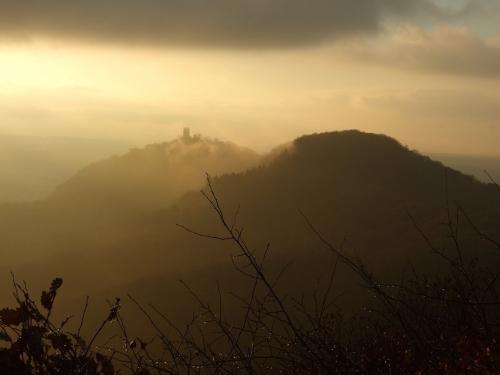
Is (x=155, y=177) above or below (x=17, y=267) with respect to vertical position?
above

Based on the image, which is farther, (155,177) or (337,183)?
(155,177)

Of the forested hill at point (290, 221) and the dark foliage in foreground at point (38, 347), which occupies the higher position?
the dark foliage in foreground at point (38, 347)

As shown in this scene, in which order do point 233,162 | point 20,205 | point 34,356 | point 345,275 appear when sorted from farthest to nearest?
point 20,205 → point 233,162 → point 345,275 → point 34,356

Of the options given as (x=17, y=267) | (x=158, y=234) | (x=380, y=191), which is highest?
(x=380, y=191)

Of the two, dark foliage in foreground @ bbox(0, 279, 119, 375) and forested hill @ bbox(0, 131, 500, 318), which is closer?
dark foliage in foreground @ bbox(0, 279, 119, 375)

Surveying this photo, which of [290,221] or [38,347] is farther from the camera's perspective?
[290,221]

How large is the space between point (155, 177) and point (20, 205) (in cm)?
2499

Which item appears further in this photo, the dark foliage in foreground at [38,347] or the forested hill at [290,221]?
the forested hill at [290,221]

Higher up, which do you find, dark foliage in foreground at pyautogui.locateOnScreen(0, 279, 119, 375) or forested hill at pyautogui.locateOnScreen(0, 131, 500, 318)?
dark foliage in foreground at pyautogui.locateOnScreen(0, 279, 119, 375)

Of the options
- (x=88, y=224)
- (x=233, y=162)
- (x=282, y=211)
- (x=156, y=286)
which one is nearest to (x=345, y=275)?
(x=156, y=286)

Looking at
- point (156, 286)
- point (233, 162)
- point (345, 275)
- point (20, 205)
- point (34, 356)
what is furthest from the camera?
point (20, 205)

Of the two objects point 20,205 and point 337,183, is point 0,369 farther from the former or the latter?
point 20,205

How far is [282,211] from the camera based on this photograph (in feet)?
228

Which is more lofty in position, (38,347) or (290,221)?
(38,347)
